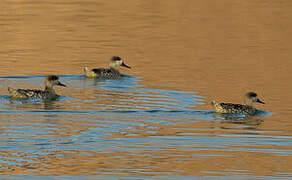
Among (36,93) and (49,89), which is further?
(49,89)

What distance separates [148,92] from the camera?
68.6ft

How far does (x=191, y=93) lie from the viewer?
20.8 meters

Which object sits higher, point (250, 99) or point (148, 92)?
point (148, 92)

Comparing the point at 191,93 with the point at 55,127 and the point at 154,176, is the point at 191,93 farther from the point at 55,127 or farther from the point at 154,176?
the point at 154,176

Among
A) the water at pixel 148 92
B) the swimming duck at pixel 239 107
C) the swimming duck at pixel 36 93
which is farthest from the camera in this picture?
the swimming duck at pixel 36 93

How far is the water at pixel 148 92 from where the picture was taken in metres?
13.7

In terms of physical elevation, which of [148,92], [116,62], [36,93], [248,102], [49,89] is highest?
[116,62]

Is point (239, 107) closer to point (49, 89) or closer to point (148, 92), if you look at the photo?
point (148, 92)

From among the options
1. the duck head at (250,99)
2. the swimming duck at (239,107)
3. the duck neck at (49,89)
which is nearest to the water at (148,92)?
the swimming duck at (239,107)

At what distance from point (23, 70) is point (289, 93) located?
22.6ft

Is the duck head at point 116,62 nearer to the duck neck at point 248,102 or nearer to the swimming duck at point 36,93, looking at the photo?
the swimming duck at point 36,93

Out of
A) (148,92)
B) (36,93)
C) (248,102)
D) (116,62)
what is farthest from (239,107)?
(116,62)

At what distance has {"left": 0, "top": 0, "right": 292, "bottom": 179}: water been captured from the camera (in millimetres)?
13664

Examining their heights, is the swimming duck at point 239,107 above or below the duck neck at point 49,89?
below
